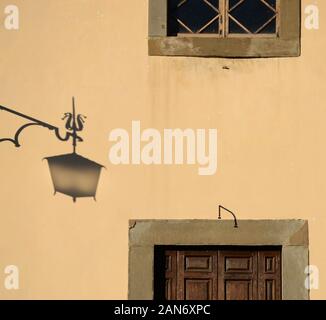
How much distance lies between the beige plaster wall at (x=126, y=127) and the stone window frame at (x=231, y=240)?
3.1 inches

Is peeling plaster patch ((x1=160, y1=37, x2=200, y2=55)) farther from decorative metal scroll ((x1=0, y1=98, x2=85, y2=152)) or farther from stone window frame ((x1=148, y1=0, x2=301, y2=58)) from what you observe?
decorative metal scroll ((x1=0, y1=98, x2=85, y2=152))

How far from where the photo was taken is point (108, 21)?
873 centimetres

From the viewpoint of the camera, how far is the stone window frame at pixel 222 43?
28.4 ft

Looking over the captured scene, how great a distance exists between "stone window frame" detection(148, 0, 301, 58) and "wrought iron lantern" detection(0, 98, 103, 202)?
1013mm

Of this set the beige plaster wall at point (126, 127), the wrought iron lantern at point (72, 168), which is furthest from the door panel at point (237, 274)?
the wrought iron lantern at point (72, 168)

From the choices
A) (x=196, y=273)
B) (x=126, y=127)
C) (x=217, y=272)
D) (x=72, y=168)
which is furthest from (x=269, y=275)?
(x=72, y=168)

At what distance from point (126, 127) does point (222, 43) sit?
114 centimetres

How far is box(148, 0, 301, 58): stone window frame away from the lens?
8.66 metres

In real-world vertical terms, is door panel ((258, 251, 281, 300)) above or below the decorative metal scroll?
below

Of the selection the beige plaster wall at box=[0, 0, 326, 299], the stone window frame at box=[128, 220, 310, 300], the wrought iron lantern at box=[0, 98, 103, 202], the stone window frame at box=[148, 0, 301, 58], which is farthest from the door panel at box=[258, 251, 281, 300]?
the stone window frame at box=[148, 0, 301, 58]

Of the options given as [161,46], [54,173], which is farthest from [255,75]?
[54,173]

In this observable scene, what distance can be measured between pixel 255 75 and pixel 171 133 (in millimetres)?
917

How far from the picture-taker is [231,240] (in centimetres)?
855

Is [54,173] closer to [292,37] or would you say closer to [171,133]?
[171,133]
